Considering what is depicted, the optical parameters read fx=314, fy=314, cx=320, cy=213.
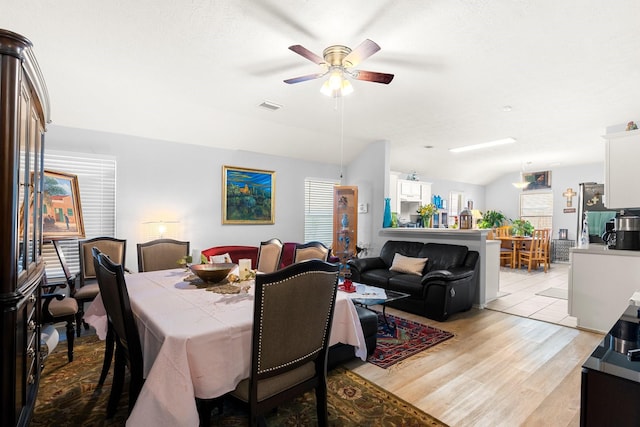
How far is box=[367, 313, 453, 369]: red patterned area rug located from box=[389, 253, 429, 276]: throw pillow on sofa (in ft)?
2.88

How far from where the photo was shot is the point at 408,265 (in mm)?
4656

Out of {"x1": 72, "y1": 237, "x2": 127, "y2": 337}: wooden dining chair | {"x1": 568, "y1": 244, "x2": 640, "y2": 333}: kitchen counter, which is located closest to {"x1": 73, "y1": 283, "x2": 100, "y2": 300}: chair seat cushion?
{"x1": 72, "y1": 237, "x2": 127, "y2": 337}: wooden dining chair

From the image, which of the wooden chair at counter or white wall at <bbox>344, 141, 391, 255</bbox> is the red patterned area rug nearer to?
white wall at <bbox>344, 141, 391, 255</bbox>

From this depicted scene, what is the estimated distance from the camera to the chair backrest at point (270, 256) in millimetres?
3557

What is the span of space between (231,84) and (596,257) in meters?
4.53

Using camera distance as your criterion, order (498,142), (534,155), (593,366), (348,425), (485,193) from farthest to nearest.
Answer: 1. (485,193)
2. (534,155)
3. (498,142)
4. (348,425)
5. (593,366)

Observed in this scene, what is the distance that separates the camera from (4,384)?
4.41ft

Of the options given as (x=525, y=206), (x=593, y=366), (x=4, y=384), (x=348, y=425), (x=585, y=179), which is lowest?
(x=348, y=425)

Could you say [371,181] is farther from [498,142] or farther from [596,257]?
[596,257]

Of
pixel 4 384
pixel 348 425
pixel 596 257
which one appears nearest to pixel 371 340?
pixel 348 425

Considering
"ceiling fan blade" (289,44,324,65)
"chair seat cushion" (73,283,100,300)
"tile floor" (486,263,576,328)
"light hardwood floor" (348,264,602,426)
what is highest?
"ceiling fan blade" (289,44,324,65)

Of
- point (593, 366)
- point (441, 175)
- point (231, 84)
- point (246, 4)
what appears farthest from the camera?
point (441, 175)

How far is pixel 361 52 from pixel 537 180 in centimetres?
950

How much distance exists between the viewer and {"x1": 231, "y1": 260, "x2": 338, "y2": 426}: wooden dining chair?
1434 millimetres
